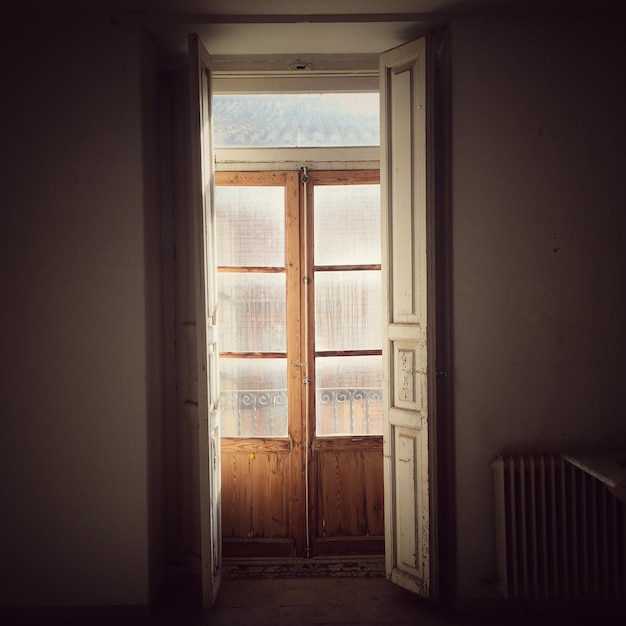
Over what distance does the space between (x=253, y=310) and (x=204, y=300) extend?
722mm

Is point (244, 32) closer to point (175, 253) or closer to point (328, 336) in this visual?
point (175, 253)

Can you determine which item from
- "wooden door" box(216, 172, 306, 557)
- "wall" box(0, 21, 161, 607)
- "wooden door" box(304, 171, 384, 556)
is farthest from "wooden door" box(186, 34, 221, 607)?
"wooden door" box(304, 171, 384, 556)

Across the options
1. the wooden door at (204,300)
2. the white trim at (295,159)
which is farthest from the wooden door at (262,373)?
the wooden door at (204,300)

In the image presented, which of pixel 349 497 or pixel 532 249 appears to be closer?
pixel 532 249

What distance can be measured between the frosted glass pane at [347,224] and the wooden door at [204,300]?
0.77 m

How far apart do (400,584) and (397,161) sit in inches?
88.8

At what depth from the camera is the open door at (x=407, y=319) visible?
2.60 meters

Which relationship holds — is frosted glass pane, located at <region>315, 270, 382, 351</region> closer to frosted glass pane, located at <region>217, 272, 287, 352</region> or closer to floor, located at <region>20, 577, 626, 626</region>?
frosted glass pane, located at <region>217, 272, 287, 352</region>

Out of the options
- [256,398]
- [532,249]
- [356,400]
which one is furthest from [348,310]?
[532,249]

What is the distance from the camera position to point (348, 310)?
129 inches

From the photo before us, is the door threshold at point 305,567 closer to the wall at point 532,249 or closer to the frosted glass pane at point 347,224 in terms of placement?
the wall at point 532,249

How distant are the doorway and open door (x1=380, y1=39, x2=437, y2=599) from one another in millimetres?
465

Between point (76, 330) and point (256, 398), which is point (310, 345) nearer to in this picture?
point (256, 398)

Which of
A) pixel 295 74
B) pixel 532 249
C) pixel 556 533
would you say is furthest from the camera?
pixel 295 74
